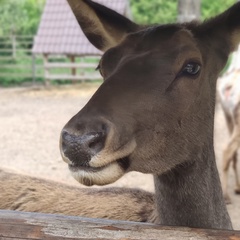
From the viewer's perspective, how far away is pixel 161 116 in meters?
2.58

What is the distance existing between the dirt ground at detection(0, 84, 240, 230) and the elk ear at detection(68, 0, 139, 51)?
250cm

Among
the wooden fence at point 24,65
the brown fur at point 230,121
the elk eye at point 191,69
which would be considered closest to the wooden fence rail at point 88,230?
the elk eye at point 191,69

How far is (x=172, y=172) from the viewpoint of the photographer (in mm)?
2822

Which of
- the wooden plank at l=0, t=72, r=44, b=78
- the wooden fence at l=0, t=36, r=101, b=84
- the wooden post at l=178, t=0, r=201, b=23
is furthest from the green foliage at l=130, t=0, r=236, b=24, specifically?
the wooden post at l=178, t=0, r=201, b=23

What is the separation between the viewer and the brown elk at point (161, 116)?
2.25m

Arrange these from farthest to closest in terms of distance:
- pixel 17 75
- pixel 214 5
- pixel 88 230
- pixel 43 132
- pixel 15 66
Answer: pixel 214 5 → pixel 17 75 → pixel 15 66 → pixel 43 132 → pixel 88 230

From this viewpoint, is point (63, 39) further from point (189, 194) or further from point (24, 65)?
point (189, 194)

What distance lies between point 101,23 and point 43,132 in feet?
29.8

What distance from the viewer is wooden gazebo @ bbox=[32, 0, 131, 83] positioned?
68.0ft

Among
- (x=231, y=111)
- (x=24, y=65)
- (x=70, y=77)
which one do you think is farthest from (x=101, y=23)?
(x=24, y=65)

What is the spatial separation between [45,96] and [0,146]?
8.50 meters

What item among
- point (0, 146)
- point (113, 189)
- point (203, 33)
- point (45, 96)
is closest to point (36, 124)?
point (0, 146)

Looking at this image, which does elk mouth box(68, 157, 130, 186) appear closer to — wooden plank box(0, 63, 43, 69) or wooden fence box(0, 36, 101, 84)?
wooden fence box(0, 36, 101, 84)

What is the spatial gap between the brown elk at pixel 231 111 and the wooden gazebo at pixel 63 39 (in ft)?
40.5
